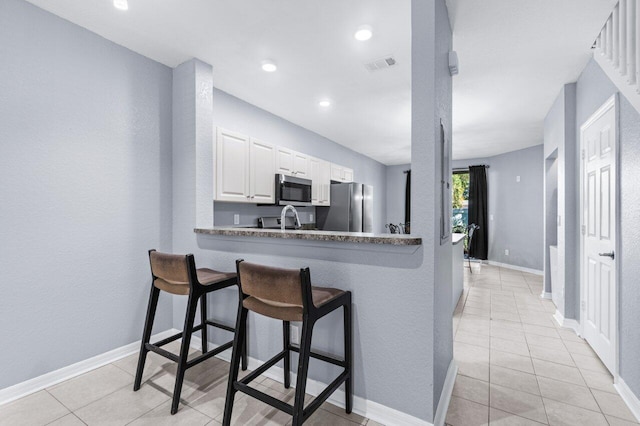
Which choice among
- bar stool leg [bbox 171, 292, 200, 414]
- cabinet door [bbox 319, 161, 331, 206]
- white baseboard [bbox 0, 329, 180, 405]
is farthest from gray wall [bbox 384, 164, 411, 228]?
bar stool leg [bbox 171, 292, 200, 414]

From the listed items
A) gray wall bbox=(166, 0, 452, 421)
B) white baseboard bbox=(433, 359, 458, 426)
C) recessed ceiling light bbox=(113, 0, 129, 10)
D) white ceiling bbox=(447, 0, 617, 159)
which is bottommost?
white baseboard bbox=(433, 359, 458, 426)

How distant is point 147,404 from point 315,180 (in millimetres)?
3361

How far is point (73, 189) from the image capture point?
2.17 meters

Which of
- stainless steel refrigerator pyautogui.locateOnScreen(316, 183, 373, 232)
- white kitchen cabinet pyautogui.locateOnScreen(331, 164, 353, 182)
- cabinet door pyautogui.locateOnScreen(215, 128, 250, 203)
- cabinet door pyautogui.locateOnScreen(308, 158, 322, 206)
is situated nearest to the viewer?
cabinet door pyautogui.locateOnScreen(215, 128, 250, 203)

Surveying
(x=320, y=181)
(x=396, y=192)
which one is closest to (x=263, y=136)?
(x=320, y=181)

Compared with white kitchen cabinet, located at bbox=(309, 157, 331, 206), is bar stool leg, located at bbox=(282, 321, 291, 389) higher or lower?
lower

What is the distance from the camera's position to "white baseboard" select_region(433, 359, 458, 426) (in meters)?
1.65

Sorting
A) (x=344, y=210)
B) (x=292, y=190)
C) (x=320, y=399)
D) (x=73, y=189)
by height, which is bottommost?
(x=320, y=399)

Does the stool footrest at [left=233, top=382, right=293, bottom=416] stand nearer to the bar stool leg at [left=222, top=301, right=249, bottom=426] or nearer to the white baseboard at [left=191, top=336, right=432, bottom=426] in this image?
the bar stool leg at [left=222, top=301, right=249, bottom=426]

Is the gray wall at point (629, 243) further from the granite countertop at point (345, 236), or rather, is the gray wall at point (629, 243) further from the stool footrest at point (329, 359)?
the stool footrest at point (329, 359)

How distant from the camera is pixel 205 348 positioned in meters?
2.41

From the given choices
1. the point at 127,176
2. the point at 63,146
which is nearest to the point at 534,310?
the point at 127,176

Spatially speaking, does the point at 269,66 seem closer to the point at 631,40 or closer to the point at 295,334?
the point at 295,334

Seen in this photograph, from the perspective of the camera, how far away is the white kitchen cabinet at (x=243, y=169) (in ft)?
9.65
